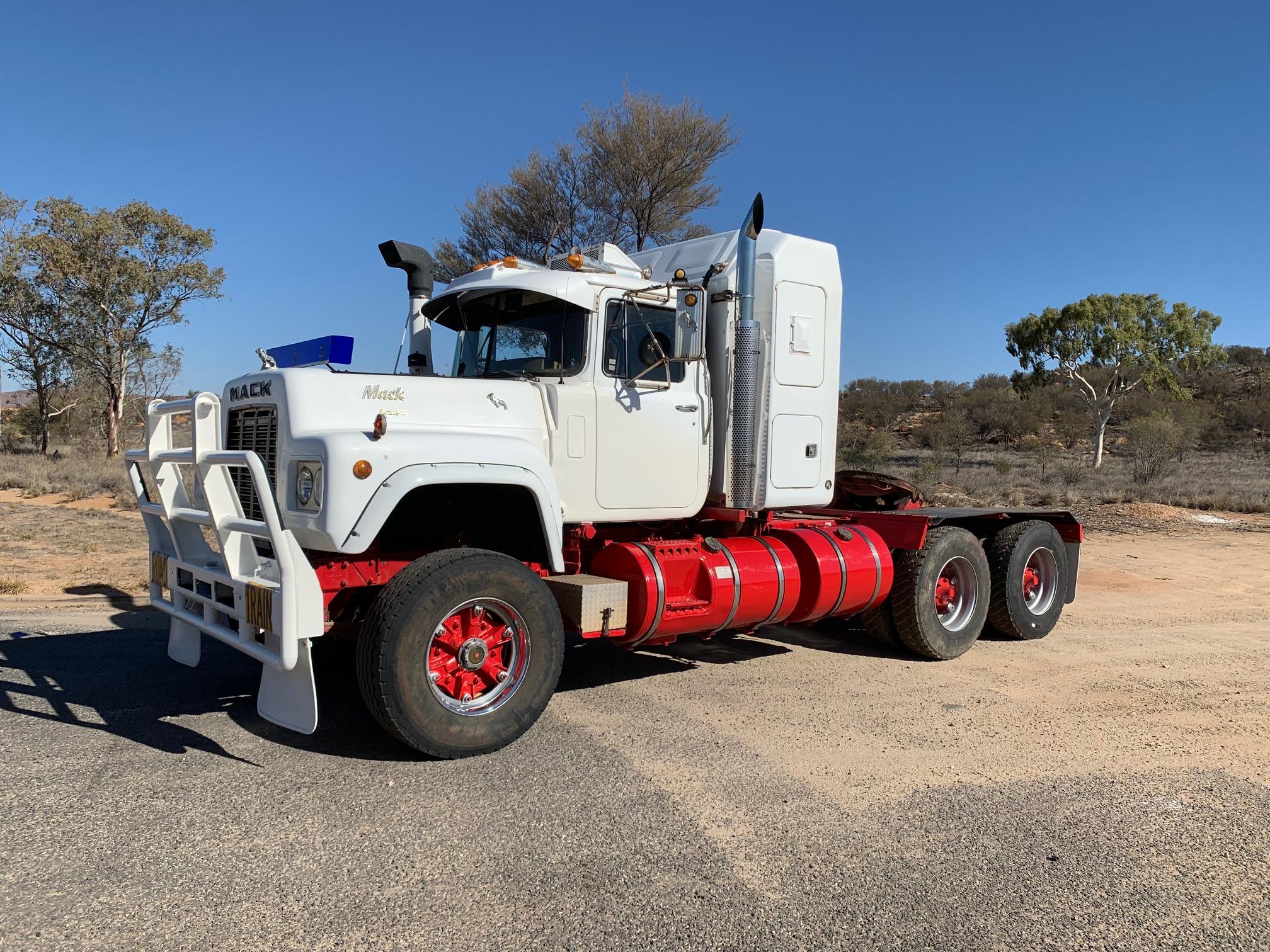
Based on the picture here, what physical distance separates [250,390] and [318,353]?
43cm

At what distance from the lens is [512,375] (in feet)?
18.9

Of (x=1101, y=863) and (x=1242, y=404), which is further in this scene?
(x=1242, y=404)

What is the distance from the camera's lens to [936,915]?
3221mm

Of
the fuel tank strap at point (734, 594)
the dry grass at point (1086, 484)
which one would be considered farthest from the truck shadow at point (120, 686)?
the dry grass at point (1086, 484)

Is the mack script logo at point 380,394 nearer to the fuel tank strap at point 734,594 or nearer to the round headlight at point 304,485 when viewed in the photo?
the round headlight at point 304,485

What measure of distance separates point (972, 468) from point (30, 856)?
93.7 ft

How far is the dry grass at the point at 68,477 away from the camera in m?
19.5

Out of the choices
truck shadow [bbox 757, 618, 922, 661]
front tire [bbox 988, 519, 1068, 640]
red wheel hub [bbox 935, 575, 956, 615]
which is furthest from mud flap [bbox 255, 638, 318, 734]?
front tire [bbox 988, 519, 1068, 640]

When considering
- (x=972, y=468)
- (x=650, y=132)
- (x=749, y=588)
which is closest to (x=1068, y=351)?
(x=972, y=468)

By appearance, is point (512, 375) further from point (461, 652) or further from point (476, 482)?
point (461, 652)

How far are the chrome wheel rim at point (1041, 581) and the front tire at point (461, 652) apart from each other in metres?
5.22

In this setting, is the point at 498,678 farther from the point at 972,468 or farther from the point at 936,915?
the point at 972,468

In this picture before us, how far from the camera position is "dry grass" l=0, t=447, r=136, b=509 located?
19.5 metres

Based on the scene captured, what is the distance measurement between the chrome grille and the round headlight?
19 centimetres
